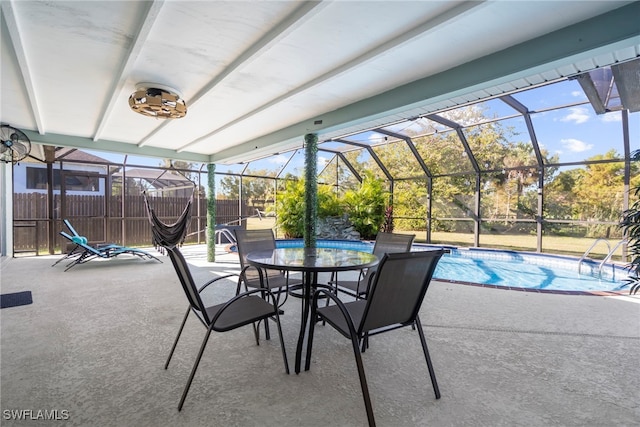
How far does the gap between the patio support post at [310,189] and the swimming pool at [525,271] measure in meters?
2.31

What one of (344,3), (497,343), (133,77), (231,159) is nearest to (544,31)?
(344,3)

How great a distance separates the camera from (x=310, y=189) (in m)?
4.55

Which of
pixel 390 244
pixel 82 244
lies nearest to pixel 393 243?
pixel 390 244

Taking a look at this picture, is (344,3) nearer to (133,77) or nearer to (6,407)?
(133,77)

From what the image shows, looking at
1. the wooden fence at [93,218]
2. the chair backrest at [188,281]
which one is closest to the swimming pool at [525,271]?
the chair backrest at [188,281]

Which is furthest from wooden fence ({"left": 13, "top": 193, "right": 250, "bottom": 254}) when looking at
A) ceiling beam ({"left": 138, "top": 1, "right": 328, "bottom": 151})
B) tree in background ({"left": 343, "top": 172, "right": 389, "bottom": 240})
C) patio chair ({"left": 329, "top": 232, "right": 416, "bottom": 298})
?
patio chair ({"left": 329, "top": 232, "right": 416, "bottom": 298})

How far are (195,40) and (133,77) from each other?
109 centimetres

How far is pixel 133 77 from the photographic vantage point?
118 inches

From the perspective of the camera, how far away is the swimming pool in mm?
5406

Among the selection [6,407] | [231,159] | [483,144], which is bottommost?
[6,407]

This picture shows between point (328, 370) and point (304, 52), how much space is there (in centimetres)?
253

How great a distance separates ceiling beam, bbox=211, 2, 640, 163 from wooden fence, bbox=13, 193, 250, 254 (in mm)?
7574

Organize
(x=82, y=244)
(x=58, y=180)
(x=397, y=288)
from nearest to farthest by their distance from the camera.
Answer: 1. (x=397, y=288)
2. (x=82, y=244)
3. (x=58, y=180)

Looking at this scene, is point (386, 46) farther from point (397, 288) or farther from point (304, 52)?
point (397, 288)
